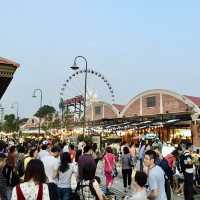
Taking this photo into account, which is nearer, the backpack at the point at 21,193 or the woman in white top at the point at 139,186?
the backpack at the point at 21,193

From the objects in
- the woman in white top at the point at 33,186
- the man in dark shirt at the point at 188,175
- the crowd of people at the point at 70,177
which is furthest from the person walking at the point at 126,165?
the woman in white top at the point at 33,186

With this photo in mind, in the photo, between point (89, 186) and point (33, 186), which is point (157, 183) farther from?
point (33, 186)

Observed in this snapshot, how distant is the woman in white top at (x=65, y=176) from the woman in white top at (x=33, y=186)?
153 inches

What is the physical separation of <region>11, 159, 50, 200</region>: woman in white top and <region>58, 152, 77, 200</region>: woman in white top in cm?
390

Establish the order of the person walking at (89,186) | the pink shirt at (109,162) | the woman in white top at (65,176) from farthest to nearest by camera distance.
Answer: the pink shirt at (109,162), the woman in white top at (65,176), the person walking at (89,186)

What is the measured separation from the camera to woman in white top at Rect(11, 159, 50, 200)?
4.92 meters

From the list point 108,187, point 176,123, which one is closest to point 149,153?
point 108,187

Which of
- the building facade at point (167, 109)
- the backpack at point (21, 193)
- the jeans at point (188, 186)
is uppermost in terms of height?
the building facade at point (167, 109)

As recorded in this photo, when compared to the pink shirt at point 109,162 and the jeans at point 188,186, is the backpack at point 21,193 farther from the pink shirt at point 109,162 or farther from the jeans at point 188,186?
the pink shirt at point 109,162

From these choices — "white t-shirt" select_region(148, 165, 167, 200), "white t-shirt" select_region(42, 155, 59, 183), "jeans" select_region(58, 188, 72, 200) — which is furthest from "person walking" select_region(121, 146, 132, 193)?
"white t-shirt" select_region(148, 165, 167, 200)

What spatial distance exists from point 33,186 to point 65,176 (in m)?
4.07

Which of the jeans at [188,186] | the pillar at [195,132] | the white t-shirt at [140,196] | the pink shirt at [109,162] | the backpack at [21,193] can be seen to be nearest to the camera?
the backpack at [21,193]

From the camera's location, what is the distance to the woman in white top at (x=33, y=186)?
16.1ft

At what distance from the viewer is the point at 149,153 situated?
8016 mm
